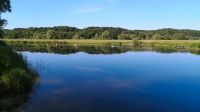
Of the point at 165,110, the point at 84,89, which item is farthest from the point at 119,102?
the point at 84,89

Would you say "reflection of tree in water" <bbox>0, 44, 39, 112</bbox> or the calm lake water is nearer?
"reflection of tree in water" <bbox>0, 44, 39, 112</bbox>

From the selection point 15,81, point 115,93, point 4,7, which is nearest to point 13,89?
point 15,81

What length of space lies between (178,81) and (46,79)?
9878 mm

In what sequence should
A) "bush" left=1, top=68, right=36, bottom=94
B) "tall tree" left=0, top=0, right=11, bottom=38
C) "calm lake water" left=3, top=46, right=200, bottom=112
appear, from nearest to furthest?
"calm lake water" left=3, top=46, right=200, bottom=112 → "bush" left=1, top=68, right=36, bottom=94 → "tall tree" left=0, top=0, right=11, bottom=38

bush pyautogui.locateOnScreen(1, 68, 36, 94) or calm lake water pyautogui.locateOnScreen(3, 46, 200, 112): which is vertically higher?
bush pyautogui.locateOnScreen(1, 68, 36, 94)

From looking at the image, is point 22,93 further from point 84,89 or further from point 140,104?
point 140,104

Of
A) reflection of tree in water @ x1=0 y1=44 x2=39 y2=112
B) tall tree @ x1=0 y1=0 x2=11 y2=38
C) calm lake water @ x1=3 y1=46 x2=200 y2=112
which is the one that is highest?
tall tree @ x1=0 y1=0 x2=11 y2=38

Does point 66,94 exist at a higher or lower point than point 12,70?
lower

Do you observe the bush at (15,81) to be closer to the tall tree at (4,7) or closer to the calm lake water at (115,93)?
the calm lake water at (115,93)

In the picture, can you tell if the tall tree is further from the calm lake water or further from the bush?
the bush

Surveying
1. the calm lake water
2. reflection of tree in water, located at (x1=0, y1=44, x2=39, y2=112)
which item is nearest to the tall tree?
the calm lake water

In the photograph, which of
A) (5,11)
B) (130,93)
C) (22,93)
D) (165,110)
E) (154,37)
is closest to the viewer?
(165,110)

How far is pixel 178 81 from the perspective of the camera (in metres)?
24.9

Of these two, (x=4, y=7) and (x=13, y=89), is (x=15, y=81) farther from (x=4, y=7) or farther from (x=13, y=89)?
(x=4, y=7)
